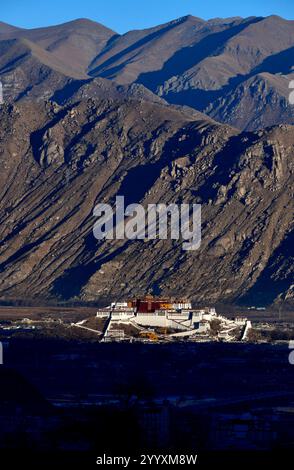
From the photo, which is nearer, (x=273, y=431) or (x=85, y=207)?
(x=273, y=431)

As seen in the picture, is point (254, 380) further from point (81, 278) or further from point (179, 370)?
point (81, 278)

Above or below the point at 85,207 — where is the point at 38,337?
below

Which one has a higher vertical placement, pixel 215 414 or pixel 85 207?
pixel 85 207
